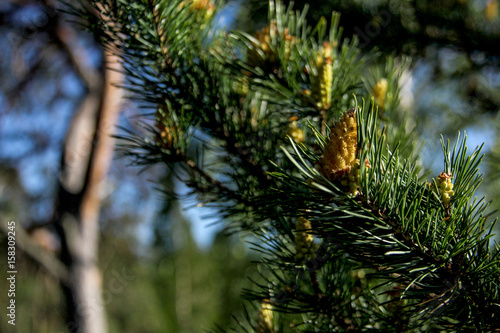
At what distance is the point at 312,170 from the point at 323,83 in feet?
0.70

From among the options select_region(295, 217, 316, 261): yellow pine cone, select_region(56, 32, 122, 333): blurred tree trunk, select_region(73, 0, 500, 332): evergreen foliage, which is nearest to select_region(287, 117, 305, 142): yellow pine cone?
select_region(73, 0, 500, 332): evergreen foliage

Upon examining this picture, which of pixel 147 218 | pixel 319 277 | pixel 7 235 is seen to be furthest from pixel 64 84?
pixel 319 277

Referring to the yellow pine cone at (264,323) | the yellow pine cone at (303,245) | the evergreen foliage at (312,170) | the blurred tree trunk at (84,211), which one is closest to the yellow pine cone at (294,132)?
the evergreen foliage at (312,170)

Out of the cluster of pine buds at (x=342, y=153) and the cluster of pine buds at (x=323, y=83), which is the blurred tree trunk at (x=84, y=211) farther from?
the cluster of pine buds at (x=342, y=153)

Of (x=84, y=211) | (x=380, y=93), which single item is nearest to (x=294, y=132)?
(x=380, y=93)

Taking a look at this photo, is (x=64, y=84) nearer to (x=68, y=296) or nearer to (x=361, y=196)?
(x=68, y=296)

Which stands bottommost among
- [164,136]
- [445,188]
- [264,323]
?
Result: [264,323]

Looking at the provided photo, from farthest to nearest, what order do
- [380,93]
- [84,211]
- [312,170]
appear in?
[84,211]
[380,93]
[312,170]

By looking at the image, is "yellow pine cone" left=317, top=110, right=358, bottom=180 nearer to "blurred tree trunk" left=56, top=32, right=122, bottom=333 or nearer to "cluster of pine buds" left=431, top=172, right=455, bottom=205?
"cluster of pine buds" left=431, top=172, right=455, bottom=205

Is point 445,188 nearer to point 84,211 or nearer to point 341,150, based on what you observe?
point 341,150

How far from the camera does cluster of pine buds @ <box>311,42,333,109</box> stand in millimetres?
463

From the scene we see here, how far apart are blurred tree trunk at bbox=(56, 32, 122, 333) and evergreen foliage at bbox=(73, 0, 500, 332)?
1412 mm

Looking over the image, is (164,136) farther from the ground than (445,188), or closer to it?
farther from the ground

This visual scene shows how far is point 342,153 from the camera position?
0.99ft
